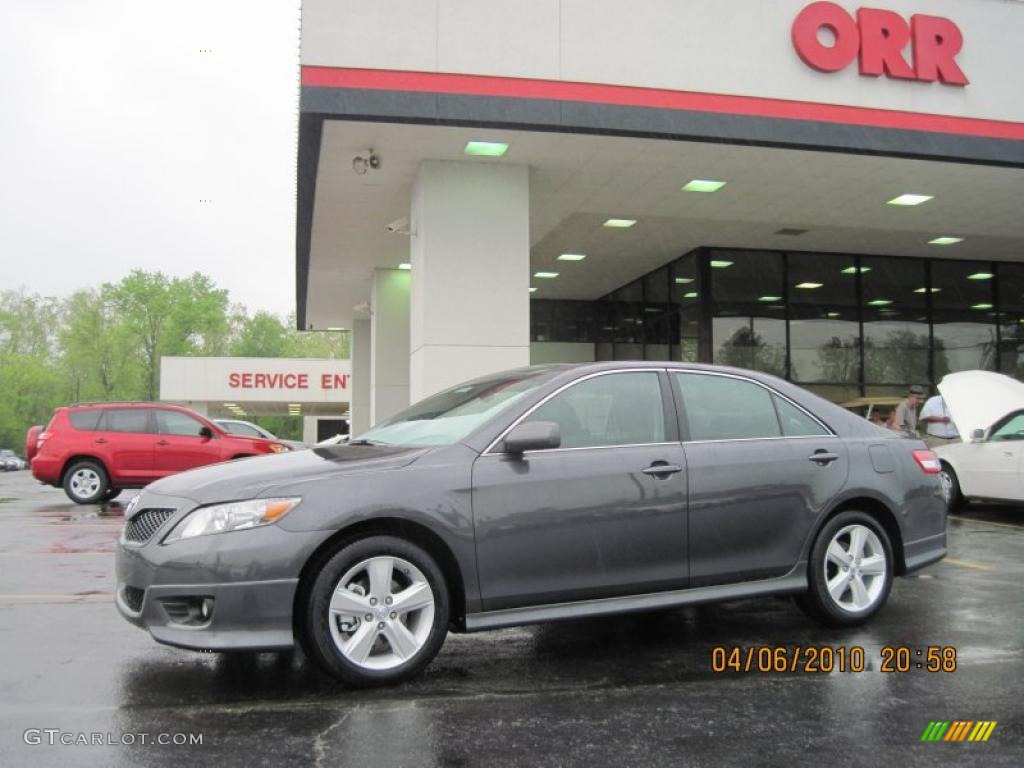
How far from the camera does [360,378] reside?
84.5ft

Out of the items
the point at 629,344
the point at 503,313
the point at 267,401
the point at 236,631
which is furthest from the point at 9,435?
the point at 236,631

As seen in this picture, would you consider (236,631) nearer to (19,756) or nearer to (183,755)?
(183,755)

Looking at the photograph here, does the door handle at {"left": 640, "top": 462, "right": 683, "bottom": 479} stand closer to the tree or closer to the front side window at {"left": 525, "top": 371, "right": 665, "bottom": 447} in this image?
the front side window at {"left": 525, "top": 371, "right": 665, "bottom": 447}

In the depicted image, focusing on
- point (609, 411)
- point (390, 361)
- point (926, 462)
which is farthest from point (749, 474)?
point (390, 361)

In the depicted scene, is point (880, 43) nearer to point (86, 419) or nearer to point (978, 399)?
point (978, 399)

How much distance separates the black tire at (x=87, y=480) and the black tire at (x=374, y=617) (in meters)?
11.3

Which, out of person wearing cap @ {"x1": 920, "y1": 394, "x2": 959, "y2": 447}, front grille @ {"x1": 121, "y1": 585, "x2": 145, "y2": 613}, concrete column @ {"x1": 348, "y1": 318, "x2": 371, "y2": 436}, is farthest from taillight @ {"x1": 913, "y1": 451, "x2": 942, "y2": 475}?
concrete column @ {"x1": 348, "y1": 318, "x2": 371, "y2": 436}

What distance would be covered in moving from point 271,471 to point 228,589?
0.60 m

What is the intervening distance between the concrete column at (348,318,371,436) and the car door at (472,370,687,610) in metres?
20.2

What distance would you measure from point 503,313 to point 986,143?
6.52 m

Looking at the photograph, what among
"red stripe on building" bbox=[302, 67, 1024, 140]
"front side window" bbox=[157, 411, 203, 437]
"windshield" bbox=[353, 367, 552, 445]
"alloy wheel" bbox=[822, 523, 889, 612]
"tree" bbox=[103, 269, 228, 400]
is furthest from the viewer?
"tree" bbox=[103, 269, 228, 400]

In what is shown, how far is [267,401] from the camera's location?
49000 millimetres

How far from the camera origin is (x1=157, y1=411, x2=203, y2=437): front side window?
14.2 metres

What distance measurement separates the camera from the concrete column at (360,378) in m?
25.2
